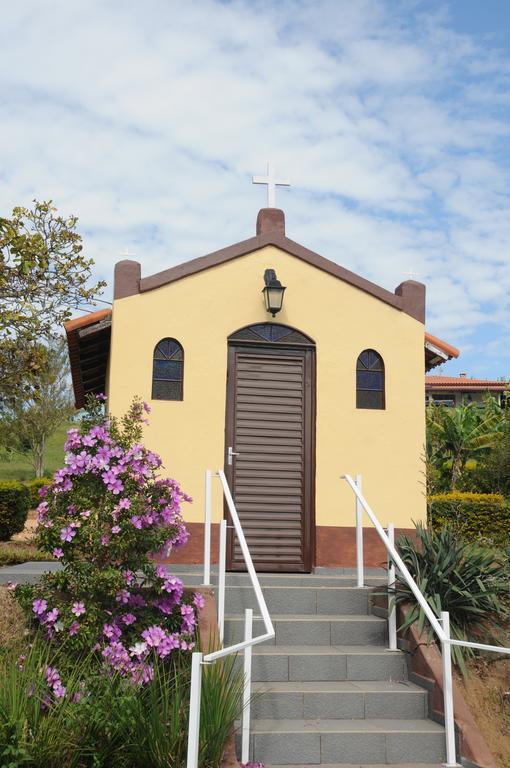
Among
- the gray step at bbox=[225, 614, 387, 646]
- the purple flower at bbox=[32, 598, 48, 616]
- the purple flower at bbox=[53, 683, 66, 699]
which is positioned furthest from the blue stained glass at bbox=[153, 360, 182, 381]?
the purple flower at bbox=[53, 683, 66, 699]

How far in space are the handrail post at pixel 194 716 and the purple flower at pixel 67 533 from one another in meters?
1.85

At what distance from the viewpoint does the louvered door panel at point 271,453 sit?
902 cm

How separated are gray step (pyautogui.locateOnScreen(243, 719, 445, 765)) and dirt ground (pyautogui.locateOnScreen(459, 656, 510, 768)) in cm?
48

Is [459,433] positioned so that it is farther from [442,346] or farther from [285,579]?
[285,579]

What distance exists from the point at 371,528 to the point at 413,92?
5.10m

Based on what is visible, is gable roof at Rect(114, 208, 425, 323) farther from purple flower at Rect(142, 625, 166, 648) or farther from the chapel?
purple flower at Rect(142, 625, 166, 648)

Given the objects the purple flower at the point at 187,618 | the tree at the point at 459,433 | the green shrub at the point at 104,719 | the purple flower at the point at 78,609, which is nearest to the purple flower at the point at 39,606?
the purple flower at the point at 78,609

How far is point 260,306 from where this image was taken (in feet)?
31.2

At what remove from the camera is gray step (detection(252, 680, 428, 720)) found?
579 centimetres

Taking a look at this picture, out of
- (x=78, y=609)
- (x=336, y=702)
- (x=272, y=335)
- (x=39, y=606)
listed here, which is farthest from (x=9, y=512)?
(x=336, y=702)

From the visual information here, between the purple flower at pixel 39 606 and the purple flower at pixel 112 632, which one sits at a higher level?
the purple flower at pixel 39 606

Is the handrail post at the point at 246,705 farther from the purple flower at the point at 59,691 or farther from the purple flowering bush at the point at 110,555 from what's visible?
the purple flower at the point at 59,691

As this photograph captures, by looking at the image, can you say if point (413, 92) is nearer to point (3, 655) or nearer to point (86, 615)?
point (86, 615)

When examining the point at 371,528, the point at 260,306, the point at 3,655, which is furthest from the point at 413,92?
the point at 3,655
